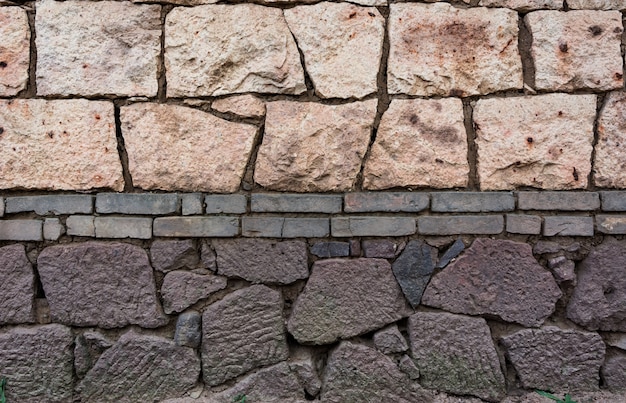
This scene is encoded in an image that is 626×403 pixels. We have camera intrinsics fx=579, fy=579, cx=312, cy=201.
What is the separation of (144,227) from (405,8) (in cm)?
149

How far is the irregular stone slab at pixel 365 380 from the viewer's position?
2539mm

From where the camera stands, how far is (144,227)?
251 cm

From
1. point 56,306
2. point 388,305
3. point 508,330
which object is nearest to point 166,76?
point 56,306

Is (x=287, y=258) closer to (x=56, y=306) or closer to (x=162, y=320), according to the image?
(x=162, y=320)

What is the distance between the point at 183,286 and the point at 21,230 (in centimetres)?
74

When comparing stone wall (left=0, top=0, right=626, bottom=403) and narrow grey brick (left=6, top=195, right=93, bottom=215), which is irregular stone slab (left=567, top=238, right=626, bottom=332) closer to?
stone wall (left=0, top=0, right=626, bottom=403)

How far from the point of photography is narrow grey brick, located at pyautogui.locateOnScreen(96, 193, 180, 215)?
2.51 metres

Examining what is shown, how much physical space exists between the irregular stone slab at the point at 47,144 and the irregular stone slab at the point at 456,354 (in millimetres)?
1584

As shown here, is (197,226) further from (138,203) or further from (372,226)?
(372,226)

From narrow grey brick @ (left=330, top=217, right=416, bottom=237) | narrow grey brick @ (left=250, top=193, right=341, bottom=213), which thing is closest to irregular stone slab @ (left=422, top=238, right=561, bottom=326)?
narrow grey brick @ (left=330, top=217, right=416, bottom=237)

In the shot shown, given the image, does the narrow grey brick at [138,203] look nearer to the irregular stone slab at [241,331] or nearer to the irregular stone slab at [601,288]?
the irregular stone slab at [241,331]

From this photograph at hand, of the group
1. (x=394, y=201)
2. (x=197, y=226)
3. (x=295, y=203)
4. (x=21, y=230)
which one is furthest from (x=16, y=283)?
(x=394, y=201)

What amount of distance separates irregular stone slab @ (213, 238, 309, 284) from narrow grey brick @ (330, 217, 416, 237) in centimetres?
17

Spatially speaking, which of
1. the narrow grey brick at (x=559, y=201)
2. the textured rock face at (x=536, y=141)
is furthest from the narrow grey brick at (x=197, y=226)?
the narrow grey brick at (x=559, y=201)
